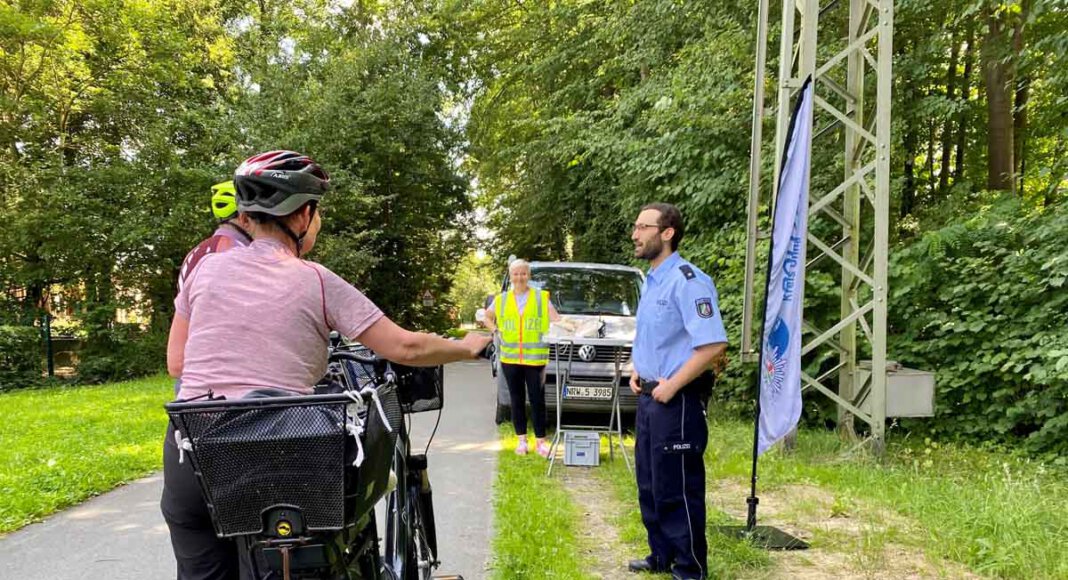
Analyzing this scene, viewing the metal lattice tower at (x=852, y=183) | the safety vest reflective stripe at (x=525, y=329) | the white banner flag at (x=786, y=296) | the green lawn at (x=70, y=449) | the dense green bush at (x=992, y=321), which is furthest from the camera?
the safety vest reflective stripe at (x=525, y=329)

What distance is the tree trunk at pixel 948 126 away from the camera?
39.1 feet

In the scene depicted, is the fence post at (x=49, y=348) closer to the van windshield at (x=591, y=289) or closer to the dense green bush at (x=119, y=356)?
the dense green bush at (x=119, y=356)

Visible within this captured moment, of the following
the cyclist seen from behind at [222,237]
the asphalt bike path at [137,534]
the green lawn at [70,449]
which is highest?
the cyclist seen from behind at [222,237]

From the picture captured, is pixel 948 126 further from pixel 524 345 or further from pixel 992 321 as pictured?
pixel 524 345

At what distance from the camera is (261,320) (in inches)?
73.9

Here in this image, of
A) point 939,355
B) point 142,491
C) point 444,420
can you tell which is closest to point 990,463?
point 939,355

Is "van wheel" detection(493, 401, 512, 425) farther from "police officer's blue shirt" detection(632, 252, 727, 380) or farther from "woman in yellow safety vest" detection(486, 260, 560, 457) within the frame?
"police officer's blue shirt" detection(632, 252, 727, 380)

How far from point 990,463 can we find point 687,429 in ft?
14.0

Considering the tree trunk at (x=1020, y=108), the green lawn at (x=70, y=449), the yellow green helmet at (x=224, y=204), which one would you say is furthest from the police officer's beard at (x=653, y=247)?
the tree trunk at (x=1020, y=108)

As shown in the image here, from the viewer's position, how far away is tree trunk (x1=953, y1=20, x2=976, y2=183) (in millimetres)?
11623

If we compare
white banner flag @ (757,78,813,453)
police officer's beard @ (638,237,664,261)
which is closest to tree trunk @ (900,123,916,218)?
white banner flag @ (757,78,813,453)

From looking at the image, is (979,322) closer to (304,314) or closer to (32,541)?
(304,314)

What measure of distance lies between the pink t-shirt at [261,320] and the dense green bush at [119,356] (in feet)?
54.9

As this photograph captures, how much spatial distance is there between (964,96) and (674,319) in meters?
11.9
